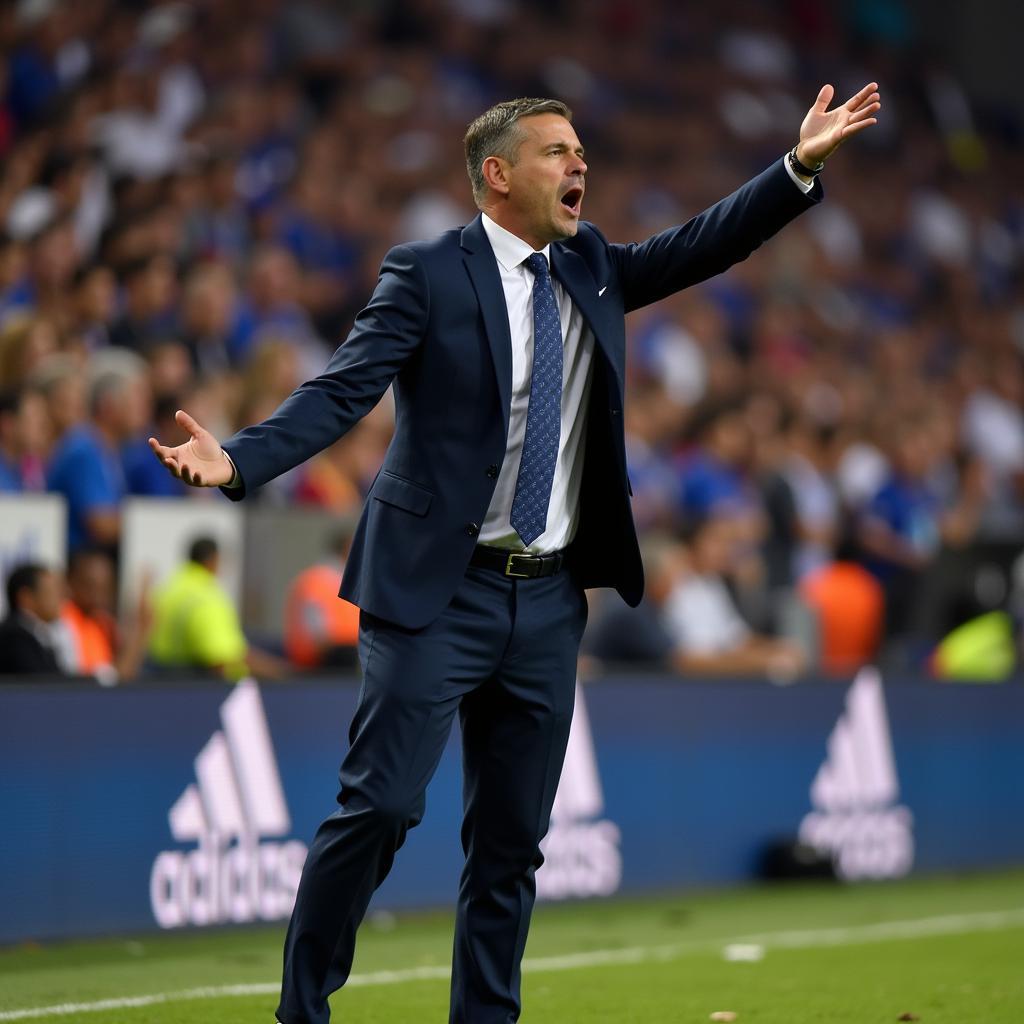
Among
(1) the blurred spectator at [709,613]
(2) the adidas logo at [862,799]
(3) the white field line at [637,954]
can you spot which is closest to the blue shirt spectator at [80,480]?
(3) the white field line at [637,954]

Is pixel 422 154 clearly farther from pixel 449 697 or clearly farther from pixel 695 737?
pixel 449 697

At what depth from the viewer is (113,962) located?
7.08m

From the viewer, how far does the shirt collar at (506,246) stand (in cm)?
480

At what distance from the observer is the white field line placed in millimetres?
6094

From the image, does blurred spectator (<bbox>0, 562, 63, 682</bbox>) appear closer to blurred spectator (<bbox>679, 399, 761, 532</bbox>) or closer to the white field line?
the white field line

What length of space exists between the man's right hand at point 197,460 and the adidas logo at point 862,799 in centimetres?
684

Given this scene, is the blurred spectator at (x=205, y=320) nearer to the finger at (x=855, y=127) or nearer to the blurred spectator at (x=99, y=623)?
the blurred spectator at (x=99, y=623)

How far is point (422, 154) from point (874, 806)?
7.75 m

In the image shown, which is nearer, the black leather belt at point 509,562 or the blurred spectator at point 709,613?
the black leather belt at point 509,562

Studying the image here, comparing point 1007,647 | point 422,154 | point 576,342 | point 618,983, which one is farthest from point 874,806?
point 422,154

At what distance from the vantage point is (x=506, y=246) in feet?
15.8

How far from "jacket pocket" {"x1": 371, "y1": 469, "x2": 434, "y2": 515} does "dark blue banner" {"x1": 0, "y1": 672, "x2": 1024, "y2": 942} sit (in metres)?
3.07

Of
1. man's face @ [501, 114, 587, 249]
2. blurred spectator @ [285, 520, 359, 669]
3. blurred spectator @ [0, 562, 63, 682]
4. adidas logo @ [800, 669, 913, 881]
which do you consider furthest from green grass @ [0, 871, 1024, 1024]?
man's face @ [501, 114, 587, 249]

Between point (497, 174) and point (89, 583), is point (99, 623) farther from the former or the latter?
point (497, 174)
